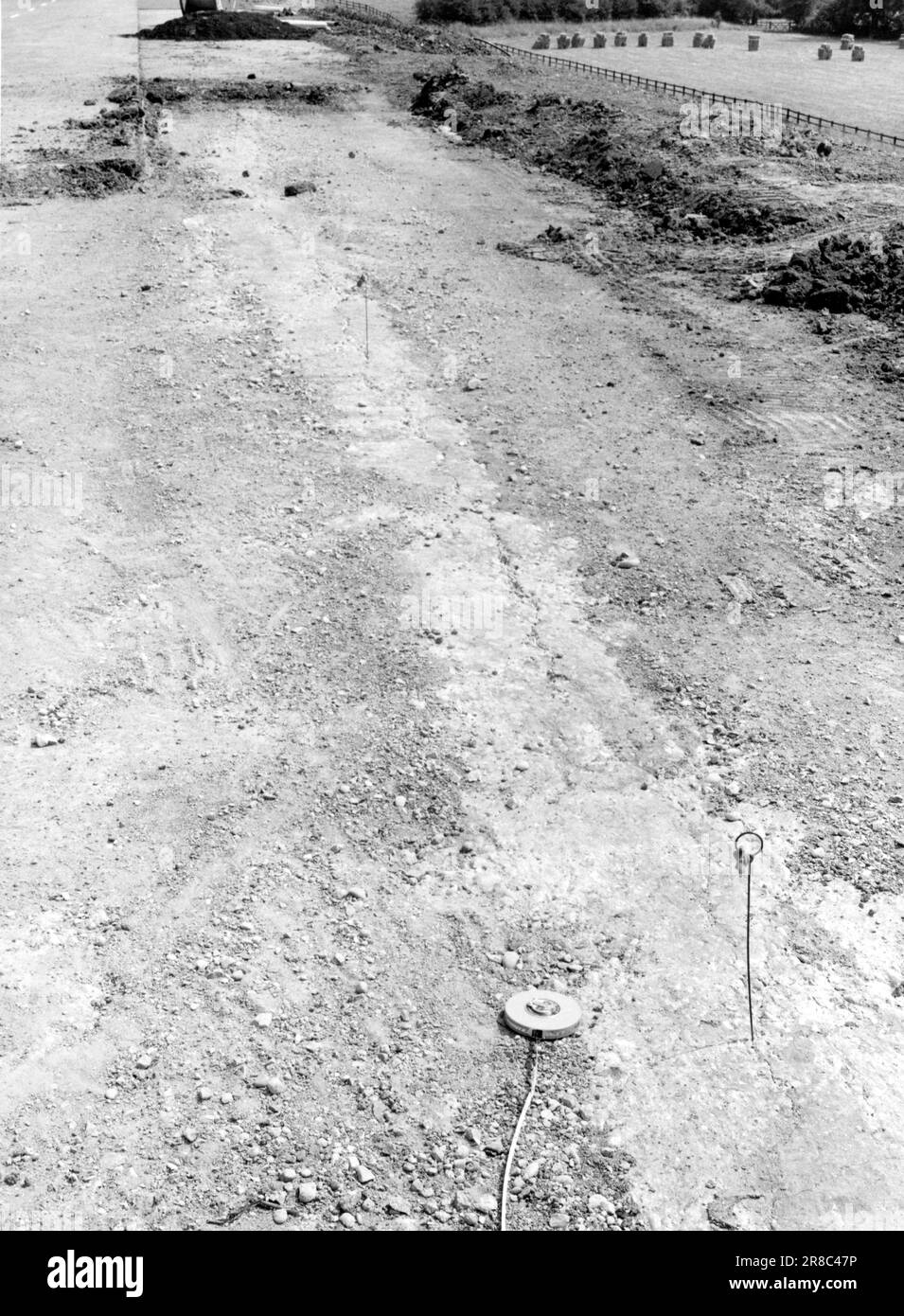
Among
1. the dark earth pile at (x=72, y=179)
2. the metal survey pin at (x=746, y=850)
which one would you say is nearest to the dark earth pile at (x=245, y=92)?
the dark earth pile at (x=72, y=179)

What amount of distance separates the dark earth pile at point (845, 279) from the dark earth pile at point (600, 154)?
209cm

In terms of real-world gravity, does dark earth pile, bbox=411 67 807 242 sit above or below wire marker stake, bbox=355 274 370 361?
above

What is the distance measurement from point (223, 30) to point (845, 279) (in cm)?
4063

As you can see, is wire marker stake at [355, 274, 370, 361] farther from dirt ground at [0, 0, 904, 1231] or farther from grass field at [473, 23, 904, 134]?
grass field at [473, 23, 904, 134]

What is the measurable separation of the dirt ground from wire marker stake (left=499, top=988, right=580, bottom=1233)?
0.39 ft

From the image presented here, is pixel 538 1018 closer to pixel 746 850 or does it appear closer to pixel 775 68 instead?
pixel 746 850

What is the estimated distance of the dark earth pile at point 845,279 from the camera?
17.8m

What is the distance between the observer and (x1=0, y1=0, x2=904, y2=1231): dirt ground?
644cm

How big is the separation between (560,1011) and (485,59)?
47.2 m

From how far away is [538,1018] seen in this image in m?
7.07

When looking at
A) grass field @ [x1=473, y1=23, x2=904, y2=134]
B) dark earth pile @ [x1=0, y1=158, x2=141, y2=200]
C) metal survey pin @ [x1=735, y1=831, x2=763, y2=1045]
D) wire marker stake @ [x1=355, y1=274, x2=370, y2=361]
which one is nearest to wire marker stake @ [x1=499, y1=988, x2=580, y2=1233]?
metal survey pin @ [x1=735, y1=831, x2=763, y2=1045]

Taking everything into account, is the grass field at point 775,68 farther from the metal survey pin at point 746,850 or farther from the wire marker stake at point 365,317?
the metal survey pin at point 746,850

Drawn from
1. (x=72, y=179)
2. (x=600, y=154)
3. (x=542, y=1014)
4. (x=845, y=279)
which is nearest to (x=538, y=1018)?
(x=542, y=1014)

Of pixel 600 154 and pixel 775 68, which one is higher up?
pixel 775 68
